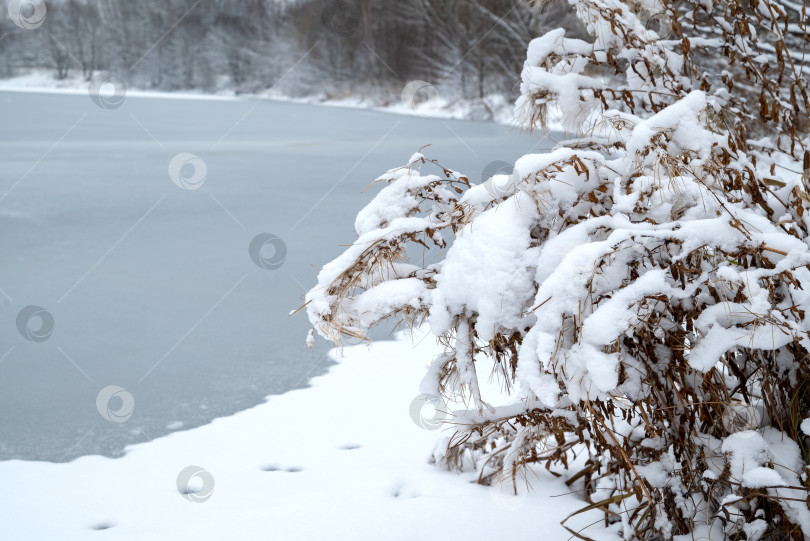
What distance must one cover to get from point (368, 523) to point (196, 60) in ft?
106

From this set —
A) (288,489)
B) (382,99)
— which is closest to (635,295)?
(288,489)

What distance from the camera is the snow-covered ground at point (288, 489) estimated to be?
208 centimetres

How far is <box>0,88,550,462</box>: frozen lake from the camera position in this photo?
3.28 metres

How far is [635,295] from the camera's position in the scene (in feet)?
4.38

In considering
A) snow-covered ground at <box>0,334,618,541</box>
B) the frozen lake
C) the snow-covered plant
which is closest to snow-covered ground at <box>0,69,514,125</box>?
the frozen lake

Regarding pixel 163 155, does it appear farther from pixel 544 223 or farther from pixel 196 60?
pixel 196 60

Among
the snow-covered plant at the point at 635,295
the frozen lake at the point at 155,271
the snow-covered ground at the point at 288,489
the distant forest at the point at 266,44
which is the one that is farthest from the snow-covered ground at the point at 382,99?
the snow-covered plant at the point at 635,295

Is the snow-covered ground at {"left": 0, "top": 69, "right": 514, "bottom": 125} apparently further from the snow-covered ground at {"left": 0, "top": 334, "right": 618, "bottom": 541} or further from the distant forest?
the snow-covered ground at {"left": 0, "top": 334, "right": 618, "bottom": 541}

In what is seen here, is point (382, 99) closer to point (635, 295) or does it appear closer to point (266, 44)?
point (266, 44)

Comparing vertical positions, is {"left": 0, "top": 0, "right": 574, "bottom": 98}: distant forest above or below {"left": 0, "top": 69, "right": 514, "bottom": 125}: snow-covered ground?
above

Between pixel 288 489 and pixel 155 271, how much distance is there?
3428mm

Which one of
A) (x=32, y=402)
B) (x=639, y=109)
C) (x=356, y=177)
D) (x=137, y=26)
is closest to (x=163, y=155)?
(x=356, y=177)

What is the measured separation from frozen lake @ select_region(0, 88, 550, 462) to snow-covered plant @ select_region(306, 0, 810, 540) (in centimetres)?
161

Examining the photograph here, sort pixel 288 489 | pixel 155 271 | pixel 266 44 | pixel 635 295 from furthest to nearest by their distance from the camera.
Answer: pixel 266 44 → pixel 155 271 → pixel 288 489 → pixel 635 295
